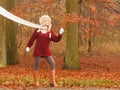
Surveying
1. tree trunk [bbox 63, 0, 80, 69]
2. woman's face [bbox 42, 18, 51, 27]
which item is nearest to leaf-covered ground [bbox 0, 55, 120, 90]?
tree trunk [bbox 63, 0, 80, 69]

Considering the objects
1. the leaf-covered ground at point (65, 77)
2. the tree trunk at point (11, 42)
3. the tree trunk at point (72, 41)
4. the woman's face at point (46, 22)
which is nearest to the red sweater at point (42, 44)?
the woman's face at point (46, 22)

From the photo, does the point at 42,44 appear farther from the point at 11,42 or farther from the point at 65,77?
the point at 11,42

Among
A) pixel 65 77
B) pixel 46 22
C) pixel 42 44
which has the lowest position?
pixel 65 77

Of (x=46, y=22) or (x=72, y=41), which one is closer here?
(x=46, y=22)

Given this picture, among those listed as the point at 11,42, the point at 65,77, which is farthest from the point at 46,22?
the point at 11,42

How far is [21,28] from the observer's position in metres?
32.9

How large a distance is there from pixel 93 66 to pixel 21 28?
44.7 ft

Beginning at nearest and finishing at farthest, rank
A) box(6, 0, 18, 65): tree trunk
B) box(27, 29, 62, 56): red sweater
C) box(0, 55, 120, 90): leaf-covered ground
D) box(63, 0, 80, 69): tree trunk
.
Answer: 1. box(27, 29, 62, 56): red sweater
2. box(0, 55, 120, 90): leaf-covered ground
3. box(63, 0, 80, 69): tree trunk
4. box(6, 0, 18, 65): tree trunk

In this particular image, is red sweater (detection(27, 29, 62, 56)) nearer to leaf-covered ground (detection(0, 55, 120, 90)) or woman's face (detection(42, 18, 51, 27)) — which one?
woman's face (detection(42, 18, 51, 27))

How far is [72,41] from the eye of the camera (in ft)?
60.4

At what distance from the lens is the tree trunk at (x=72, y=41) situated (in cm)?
1821

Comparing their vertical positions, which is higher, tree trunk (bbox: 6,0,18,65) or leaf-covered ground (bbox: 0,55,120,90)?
tree trunk (bbox: 6,0,18,65)

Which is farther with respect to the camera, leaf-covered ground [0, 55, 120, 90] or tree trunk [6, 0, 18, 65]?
tree trunk [6, 0, 18, 65]

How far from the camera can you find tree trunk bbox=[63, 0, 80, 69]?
18.2 meters
